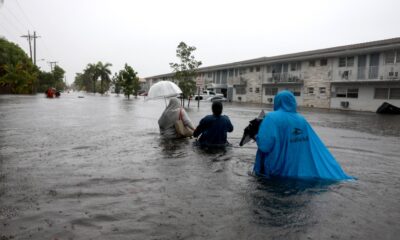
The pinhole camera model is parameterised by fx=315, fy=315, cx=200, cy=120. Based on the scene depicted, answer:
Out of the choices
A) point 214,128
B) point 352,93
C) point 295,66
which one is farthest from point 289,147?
point 295,66

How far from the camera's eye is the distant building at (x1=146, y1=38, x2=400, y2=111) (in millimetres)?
30281

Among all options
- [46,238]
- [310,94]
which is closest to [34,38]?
[310,94]

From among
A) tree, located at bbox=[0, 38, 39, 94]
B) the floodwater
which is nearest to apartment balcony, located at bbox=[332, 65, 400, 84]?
the floodwater

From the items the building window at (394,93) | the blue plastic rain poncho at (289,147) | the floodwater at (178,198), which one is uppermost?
the building window at (394,93)

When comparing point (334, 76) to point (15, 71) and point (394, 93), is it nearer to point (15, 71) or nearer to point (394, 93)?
point (394, 93)

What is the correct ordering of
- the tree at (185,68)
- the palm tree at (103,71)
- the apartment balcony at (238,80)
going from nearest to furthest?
the tree at (185,68) < the apartment balcony at (238,80) < the palm tree at (103,71)

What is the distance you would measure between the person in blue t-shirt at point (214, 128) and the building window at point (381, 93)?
95.2ft

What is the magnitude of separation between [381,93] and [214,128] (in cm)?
2968

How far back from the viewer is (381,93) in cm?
3131

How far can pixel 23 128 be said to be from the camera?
11.3 metres

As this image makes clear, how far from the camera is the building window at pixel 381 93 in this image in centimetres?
3080

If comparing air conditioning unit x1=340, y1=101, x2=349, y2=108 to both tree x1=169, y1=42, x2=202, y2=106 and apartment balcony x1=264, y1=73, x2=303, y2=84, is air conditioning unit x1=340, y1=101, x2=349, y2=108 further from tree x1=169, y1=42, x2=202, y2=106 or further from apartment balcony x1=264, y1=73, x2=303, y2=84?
tree x1=169, y1=42, x2=202, y2=106

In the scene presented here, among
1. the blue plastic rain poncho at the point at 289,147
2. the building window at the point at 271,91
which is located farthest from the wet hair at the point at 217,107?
the building window at the point at 271,91

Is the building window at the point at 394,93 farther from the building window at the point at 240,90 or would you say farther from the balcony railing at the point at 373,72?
the building window at the point at 240,90
